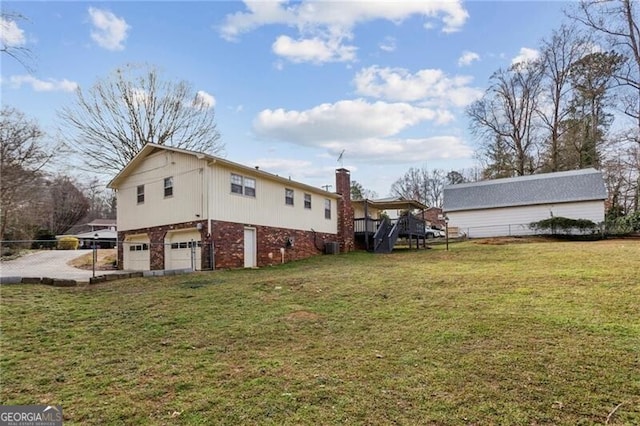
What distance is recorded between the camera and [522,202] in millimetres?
27984

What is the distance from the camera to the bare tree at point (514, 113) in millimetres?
33688

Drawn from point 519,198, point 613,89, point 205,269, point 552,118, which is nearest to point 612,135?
point 613,89

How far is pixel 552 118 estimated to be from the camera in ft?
109

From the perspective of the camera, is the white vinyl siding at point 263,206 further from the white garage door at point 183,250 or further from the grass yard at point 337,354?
the grass yard at point 337,354

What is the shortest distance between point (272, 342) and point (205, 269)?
889 centimetres

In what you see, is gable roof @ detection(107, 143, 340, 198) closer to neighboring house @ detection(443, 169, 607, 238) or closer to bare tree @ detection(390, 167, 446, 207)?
neighboring house @ detection(443, 169, 607, 238)

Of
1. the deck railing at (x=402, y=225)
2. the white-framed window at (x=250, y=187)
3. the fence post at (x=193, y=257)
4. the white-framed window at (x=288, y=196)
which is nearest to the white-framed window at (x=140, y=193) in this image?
the fence post at (x=193, y=257)

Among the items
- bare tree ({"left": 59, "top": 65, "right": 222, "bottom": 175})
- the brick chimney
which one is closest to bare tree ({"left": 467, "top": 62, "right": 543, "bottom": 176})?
the brick chimney

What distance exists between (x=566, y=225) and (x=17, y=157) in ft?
109

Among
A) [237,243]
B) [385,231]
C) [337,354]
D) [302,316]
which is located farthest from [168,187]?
Result: [337,354]

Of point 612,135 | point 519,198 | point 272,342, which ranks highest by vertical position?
point 612,135

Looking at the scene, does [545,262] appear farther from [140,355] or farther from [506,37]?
[140,355]

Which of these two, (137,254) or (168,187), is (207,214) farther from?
(137,254)

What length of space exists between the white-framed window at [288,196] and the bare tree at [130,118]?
11262mm
